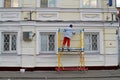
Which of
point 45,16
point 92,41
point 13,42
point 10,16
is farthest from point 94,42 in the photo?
point 10,16

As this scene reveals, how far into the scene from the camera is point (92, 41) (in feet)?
75.5

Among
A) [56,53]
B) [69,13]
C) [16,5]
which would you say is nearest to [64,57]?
[56,53]

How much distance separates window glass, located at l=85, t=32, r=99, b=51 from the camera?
75.1ft

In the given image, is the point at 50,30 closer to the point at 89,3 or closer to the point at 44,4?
the point at 44,4

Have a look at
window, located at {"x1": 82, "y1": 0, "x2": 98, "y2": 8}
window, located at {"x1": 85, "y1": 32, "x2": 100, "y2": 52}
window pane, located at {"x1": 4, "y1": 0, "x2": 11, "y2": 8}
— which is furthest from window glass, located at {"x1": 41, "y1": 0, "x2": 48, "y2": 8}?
window, located at {"x1": 85, "y1": 32, "x2": 100, "y2": 52}

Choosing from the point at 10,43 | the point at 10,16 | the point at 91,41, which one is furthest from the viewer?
the point at 91,41

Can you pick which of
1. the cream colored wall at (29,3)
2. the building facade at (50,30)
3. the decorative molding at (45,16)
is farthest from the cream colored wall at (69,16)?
the cream colored wall at (29,3)

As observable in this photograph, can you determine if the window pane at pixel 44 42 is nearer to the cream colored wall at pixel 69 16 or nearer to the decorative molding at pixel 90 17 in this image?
the cream colored wall at pixel 69 16

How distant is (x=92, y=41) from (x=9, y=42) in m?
5.41

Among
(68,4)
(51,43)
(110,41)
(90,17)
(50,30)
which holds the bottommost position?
(51,43)

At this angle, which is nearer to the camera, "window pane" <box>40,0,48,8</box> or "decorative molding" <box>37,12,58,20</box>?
"decorative molding" <box>37,12,58,20</box>

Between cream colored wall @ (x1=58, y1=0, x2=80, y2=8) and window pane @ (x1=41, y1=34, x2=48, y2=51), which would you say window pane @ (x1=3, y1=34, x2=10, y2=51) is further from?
cream colored wall @ (x1=58, y1=0, x2=80, y2=8)

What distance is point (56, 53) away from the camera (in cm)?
2233

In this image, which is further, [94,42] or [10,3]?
[94,42]
